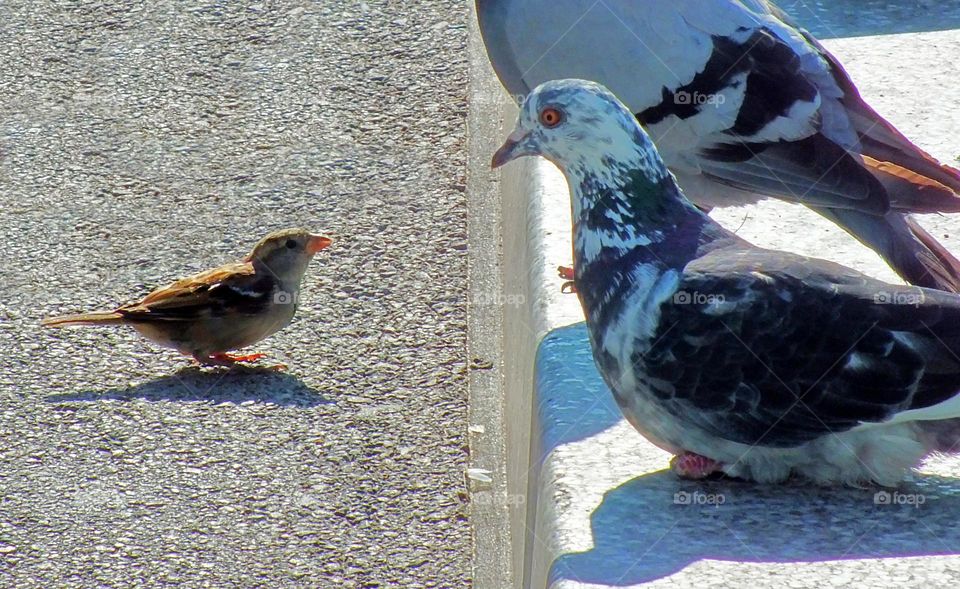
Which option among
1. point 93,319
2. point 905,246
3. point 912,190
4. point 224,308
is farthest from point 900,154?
point 93,319

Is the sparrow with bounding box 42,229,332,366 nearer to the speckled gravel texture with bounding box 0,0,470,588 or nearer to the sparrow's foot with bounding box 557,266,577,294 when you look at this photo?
the speckled gravel texture with bounding box 0,0,470,588

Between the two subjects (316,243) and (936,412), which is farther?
(316,243)

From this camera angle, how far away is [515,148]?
3568mm

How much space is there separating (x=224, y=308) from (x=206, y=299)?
86mm

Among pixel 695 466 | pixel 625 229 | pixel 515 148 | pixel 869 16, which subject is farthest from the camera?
pixel 869 16

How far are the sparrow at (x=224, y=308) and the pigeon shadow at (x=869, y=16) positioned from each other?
2.44m

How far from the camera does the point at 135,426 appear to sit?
4.64 metres

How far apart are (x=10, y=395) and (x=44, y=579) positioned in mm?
1046

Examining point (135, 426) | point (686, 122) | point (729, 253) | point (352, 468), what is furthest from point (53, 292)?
point (729, 253)

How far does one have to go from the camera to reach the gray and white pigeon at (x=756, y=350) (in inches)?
118

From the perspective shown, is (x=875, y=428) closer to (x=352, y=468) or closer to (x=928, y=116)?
(x=352, y=468)

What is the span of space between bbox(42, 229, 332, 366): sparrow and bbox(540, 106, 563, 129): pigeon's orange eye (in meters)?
1.77

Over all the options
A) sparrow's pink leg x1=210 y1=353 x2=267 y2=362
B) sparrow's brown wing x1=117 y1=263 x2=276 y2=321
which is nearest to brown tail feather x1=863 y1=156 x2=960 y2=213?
sparrow's brown wing x1=117 y1=263 x2=276 y2=321

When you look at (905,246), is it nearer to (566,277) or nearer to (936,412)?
(566,277)
